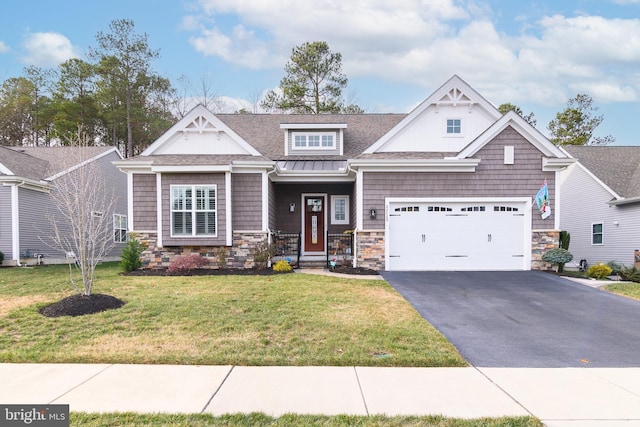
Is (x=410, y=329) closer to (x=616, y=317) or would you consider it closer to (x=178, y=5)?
(x=616, y=317)

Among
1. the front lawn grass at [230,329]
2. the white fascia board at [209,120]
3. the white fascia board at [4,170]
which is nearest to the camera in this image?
the front lawn grass at [230,329]

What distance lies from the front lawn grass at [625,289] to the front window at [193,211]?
11.2m

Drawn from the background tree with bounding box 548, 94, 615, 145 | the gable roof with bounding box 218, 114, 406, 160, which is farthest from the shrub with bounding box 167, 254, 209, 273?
the background tree with bounding box 548, 94, 615, 145

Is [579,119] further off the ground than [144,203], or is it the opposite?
[579,119]

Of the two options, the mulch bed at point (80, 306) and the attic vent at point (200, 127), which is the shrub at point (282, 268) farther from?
the attic vent at point (200, 127)

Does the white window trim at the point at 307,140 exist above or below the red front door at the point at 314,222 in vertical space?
above

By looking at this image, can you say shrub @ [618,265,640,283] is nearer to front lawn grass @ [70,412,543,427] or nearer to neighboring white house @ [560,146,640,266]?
neighboring white house @ [560,146,640,266]

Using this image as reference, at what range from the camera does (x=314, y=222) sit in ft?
49.3

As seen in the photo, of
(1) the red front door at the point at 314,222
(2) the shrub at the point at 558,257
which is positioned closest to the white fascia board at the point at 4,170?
(1) the red front door at the point at 314,222

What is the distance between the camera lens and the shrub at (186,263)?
11.2 m

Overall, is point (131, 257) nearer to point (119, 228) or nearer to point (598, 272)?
point (119, 228)

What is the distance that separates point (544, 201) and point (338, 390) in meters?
11.0

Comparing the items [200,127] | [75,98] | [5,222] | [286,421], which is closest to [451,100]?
[200,127]

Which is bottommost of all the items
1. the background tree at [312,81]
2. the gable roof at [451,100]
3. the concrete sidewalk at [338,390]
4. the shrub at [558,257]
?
the concrete sidewalk at [338,390]
